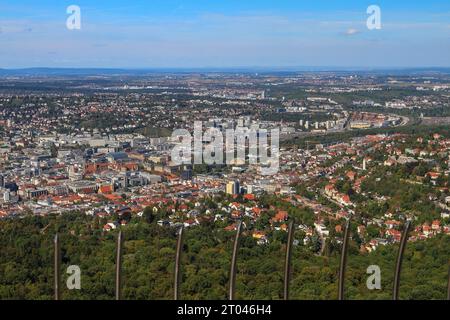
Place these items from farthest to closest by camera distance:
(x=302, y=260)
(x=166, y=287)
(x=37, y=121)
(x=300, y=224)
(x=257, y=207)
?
(x=37, y=121), (x=257, y=207), (x=300, y=224), (x=302, y=260), (x=166, y=287)

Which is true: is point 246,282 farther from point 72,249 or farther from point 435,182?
point 435,182

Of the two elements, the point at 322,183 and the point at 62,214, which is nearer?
the point at 62,214

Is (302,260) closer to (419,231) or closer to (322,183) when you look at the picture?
(419,231)

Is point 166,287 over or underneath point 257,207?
over

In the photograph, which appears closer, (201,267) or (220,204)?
(201,267)

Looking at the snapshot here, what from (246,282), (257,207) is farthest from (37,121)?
(246,282)
